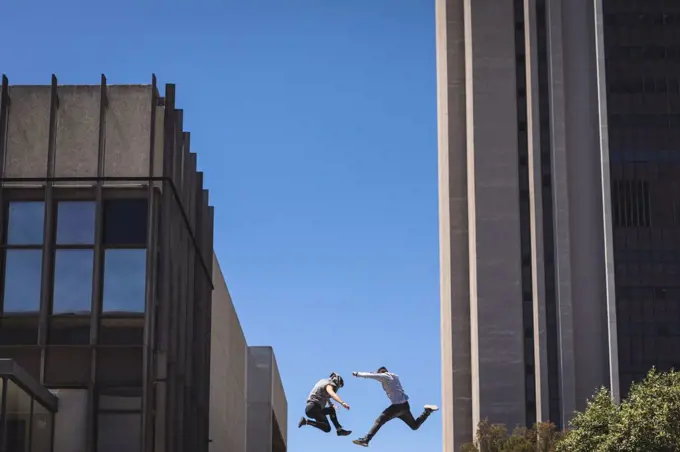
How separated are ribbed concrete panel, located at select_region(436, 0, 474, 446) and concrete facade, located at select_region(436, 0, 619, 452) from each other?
14cm

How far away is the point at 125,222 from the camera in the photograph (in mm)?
34969

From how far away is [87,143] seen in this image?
3531 cm

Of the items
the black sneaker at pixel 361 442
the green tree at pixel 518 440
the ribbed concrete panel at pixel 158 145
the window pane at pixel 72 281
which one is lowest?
the green tree at pixel 518 440

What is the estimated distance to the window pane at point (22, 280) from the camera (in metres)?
34.1

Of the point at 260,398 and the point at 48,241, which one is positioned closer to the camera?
the point at 48,241

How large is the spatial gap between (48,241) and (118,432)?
16.2 feet

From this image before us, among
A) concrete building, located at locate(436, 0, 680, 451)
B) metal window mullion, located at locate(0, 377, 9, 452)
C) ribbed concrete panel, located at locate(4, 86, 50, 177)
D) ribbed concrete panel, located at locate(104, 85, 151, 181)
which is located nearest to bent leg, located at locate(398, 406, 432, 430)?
ribbed concrete panel, located at locate(104, 85, 151, 181)

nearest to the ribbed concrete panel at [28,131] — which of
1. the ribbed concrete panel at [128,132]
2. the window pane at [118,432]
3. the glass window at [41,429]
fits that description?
the ribbed concrete panel at [128,132]

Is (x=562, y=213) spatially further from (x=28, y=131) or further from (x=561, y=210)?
(x=28, y=131)

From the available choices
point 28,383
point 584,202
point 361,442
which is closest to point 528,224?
point 584,202

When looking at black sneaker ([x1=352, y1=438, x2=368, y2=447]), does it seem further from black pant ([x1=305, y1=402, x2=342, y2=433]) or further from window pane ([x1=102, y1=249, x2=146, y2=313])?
window pane ([x1=102, y1=249, x2=146, y2=313])

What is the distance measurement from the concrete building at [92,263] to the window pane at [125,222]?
0.02 metres

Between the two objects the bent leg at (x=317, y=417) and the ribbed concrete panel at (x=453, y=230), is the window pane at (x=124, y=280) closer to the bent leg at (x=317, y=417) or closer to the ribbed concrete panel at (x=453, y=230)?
the bent leg at (x=317, y=417)

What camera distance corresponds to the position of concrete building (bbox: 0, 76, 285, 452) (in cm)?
3341
